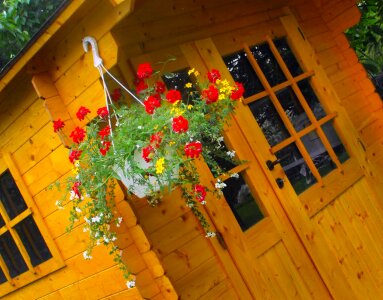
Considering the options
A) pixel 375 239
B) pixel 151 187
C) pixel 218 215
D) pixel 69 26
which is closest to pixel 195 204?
pixel 218 215

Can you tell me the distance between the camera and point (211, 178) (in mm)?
2926

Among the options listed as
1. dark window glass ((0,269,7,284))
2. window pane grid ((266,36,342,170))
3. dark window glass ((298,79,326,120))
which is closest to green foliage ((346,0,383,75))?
dark window glass ((298,79,326,120))

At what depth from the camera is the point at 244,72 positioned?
11.4ft

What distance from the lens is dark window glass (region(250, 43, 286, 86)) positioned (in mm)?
3586

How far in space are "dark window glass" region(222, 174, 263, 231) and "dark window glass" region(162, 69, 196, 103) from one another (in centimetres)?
64

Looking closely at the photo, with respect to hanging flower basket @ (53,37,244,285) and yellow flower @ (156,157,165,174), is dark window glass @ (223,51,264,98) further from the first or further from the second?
yellow flower @ (156,157,165,174)

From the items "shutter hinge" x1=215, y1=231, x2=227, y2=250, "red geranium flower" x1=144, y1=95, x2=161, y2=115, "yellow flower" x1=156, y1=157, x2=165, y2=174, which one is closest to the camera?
"yellow flower" x1=156, y1=157, x2=165, y2=174

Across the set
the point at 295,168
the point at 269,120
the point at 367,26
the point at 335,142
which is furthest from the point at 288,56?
the point at 367,26

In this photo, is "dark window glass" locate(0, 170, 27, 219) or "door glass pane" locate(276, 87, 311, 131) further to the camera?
"door glass pane" locate(276, 87, 311, 131)

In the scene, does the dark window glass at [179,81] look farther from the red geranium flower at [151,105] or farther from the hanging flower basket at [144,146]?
the red geranium flower at [151,105]

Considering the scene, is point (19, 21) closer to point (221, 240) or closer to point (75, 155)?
point (75, 155)

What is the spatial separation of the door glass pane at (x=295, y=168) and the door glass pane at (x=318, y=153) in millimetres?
134

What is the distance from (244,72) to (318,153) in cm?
89

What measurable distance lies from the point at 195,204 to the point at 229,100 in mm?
657
